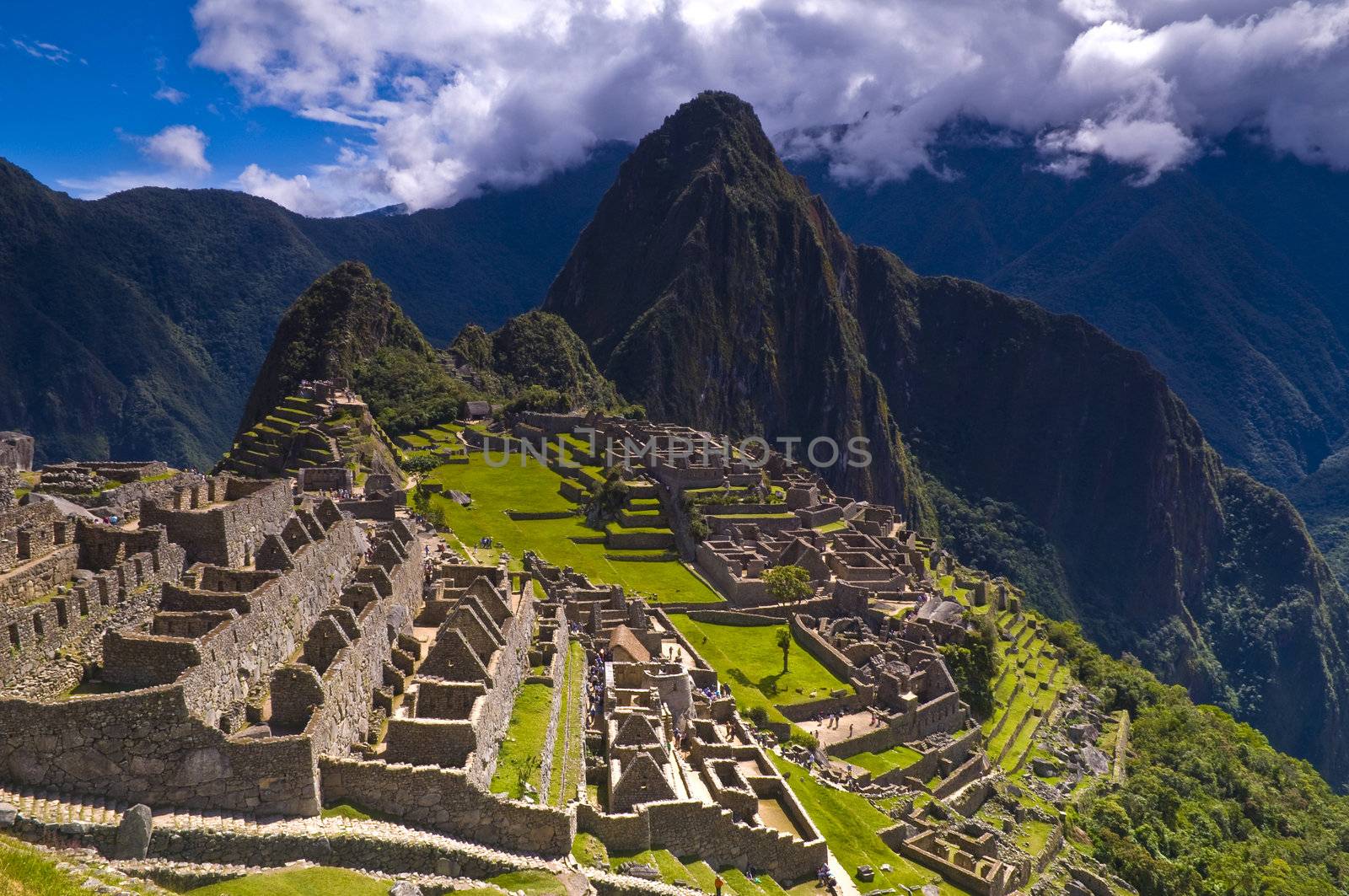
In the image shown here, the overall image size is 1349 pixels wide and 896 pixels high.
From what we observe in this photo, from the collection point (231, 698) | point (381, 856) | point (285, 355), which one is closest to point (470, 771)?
point (381, 856)

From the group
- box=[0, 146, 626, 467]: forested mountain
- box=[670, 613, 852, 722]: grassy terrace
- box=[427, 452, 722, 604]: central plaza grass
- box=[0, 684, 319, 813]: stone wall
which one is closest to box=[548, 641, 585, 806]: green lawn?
box=[0, 684, 319, 813]: stone wall

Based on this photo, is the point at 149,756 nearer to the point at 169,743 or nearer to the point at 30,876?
the point at 169,743

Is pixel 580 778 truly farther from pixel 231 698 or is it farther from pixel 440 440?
pixel 440 440

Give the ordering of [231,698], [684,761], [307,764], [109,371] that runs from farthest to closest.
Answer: [109,371], [684,761], [231,698], [307,764]

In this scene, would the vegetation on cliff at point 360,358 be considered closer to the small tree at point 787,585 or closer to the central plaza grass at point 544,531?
the central plaza grass at point 544,531

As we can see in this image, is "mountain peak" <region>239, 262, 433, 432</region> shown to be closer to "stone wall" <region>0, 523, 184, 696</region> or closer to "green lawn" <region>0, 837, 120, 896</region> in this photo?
"stone wall" <region>0, 523, 184, 696</region>

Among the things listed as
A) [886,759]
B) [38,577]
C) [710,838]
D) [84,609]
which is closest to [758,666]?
[886,759]

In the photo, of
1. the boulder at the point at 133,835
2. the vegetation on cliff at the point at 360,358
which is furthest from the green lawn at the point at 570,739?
the vegetation on cliff at the point at 360,358
